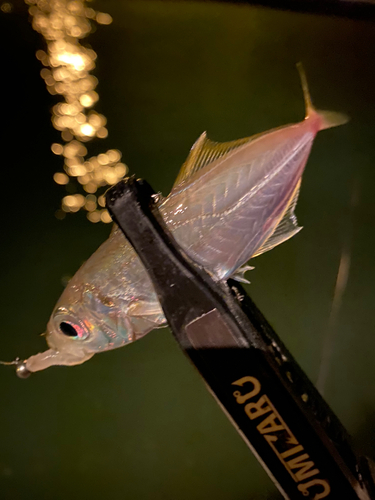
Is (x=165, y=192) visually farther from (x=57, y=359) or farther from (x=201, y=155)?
(x=57, y=359)

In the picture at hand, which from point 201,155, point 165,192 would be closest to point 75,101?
point 165,192

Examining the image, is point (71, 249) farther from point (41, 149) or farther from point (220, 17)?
point (220, 17)

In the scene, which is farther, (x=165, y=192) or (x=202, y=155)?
(x=165, y=192)

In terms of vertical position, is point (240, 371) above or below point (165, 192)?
below

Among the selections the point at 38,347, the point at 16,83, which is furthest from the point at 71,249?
the point at 16,83

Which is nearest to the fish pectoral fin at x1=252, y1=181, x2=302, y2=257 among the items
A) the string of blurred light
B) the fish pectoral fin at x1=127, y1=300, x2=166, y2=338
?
the fish pectoral fin at x1=127, y1=300, x2=166, y2=338

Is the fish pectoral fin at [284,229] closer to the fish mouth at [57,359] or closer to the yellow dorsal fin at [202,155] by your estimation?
the yellow dorsal fin at [202,155]
